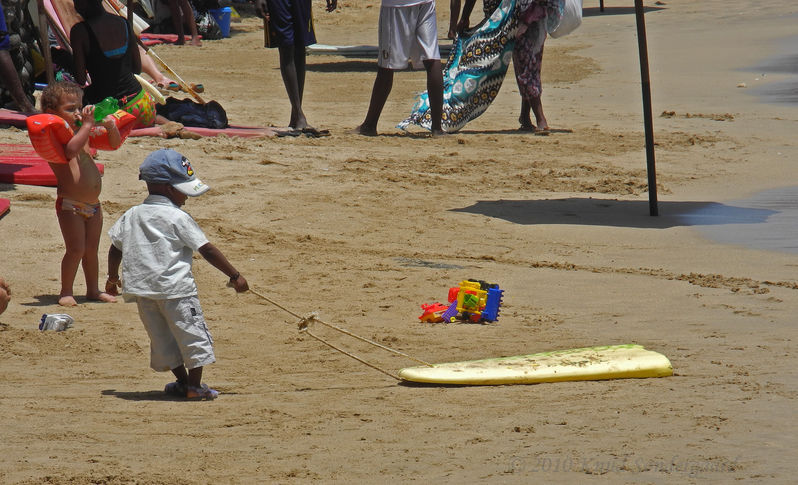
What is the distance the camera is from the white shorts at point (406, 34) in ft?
34.7

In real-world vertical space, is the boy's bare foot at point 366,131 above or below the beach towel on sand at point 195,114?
below

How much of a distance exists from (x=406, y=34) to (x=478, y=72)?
1.15m

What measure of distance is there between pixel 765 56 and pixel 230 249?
1281 cm

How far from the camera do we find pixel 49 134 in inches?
215

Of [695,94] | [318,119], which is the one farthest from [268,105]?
[695,94]

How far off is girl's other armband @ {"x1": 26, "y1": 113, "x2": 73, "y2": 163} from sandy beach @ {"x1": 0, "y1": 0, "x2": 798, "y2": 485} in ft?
2.87

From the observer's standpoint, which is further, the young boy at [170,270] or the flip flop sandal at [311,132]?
the flip flop sandal at [311,132]

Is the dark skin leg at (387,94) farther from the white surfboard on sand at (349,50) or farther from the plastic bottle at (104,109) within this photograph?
the white surfboard on sand at (349,50)

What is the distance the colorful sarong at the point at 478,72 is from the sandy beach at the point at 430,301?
1.00 feet

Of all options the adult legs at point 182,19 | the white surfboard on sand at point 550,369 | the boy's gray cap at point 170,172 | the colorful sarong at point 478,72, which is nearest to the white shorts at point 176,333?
the boy's gray cap at point 170,172

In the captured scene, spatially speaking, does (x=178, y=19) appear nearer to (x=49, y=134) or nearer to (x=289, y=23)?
(x=289, y=23)

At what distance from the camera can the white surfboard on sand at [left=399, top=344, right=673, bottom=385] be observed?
457cm

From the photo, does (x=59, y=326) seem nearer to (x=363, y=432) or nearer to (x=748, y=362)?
(x=363, y=432)

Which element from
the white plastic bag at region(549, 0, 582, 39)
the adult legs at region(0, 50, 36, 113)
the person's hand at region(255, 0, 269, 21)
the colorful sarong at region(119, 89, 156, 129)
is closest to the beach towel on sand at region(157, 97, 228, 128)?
the colorful sarong at region(119, 89, 156, 129)
